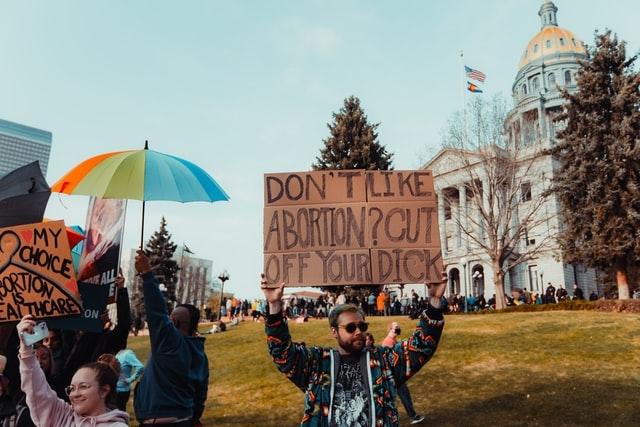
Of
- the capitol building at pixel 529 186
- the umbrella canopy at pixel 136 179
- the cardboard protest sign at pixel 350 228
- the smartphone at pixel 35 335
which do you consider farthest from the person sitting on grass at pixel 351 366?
the capitol building at pixel 529 186

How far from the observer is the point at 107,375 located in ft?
11.2

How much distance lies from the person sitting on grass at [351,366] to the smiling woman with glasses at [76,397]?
1.03 metres

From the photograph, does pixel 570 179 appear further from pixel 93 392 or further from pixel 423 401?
pixel 93 392

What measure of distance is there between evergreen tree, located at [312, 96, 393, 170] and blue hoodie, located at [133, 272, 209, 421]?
109ft

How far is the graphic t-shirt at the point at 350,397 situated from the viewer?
318 centimetres

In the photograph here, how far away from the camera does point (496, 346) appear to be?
16188 millimetres

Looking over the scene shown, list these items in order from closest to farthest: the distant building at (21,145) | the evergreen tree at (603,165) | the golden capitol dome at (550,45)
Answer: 1. the evergreen tree at (603,165)
2. the golden capitol dome at (550,45)
3. the distant building at (21,145)

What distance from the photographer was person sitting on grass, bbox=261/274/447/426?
3.21 m

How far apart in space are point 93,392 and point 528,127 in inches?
1352

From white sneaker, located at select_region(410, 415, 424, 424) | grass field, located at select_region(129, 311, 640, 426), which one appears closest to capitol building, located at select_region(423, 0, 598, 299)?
grass field, located at select_region(129, 311, 640, 426)

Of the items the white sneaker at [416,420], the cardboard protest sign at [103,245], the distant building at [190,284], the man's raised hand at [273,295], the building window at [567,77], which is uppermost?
the building window at [567,77]

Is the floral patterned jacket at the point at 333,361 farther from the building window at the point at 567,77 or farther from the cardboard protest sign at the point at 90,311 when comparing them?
the building window at the point at 567,77

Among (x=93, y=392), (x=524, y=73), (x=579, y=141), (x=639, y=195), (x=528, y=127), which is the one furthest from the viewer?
(x=524, y=73)

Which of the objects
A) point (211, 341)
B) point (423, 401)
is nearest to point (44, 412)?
point (423, 401)
